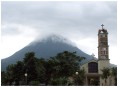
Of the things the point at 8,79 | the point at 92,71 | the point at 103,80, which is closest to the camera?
the point at 8,79

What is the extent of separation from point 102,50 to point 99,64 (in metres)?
1.11

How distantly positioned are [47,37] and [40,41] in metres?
1.13

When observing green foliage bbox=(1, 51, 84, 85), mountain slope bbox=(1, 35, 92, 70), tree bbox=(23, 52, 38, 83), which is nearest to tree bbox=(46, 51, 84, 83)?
green foliage bbox=(1, 51, 84, 85)

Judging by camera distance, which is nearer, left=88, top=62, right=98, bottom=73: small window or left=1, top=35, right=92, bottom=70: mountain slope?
left=88, top=62, right=98, bottom=73: small window

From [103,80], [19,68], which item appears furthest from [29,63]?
[103,80]

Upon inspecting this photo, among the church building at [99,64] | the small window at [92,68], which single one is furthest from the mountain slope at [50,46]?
the church building at [99,64]

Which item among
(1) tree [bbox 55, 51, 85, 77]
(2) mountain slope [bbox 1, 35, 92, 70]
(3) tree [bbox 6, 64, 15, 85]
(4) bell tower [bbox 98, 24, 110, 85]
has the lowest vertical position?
(3) tree [bbox 6, 64, 15, 85]

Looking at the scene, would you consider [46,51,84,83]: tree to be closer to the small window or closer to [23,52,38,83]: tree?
[23,52,38,83]: tree

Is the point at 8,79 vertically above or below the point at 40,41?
below

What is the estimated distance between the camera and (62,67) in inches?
712

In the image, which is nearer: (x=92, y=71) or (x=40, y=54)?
(x=92, y=71)

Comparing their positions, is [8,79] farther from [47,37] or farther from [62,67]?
[47,37]

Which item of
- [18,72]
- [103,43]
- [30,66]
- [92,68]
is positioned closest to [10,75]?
[18,72]

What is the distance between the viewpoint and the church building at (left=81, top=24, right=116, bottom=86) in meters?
20.9
